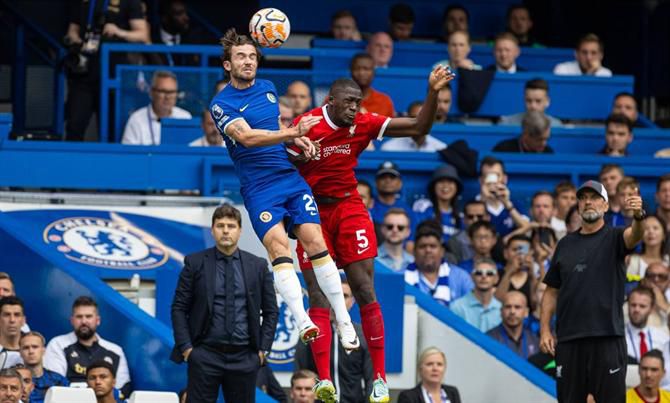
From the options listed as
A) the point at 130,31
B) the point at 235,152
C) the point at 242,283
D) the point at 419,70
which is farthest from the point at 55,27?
the point at 235,152

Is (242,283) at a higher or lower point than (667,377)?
higher

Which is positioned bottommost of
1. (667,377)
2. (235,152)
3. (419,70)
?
(667,377)

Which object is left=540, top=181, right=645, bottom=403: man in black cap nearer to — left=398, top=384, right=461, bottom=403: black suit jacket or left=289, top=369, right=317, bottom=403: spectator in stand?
left=398, top=384, right=461, bottom=403: black suit jacket

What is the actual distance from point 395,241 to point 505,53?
12.9ft

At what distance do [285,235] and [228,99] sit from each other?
3.29 feet

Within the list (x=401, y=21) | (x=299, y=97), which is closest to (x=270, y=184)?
(x=299, y=97)

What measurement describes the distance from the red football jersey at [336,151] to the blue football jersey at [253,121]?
23cm

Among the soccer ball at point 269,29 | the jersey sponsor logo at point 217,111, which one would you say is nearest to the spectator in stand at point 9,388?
the jersey sponsor logo at point 217,111

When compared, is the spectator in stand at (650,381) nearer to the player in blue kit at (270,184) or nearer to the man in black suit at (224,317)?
the man in black suit at (224,317)

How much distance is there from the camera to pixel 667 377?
14.3 m

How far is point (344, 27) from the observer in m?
19.0

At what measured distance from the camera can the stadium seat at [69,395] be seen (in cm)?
1170

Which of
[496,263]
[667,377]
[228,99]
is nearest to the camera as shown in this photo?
[228,99]

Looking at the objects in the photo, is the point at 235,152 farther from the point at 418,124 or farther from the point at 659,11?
the point at 659,11
